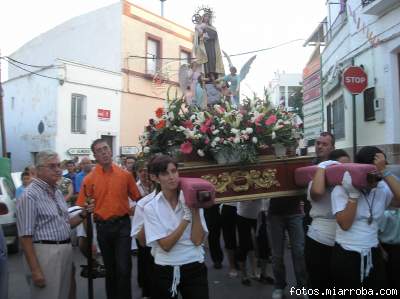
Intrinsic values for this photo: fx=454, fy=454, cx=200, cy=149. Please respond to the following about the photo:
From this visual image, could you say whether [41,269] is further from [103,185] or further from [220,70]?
[220,70]

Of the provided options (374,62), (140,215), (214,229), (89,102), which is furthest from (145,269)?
(89,102)

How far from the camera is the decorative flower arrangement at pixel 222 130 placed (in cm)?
411

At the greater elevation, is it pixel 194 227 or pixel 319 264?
pixel 194 227

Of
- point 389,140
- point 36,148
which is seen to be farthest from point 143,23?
point 389,140

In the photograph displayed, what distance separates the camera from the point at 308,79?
17125 millimetres

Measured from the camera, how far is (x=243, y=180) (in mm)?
4207

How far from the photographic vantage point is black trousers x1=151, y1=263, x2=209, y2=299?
9.66 feet

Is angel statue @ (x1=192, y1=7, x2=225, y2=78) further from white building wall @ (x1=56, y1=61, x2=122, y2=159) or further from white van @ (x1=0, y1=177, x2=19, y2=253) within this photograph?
white building wall @ (x1=56, y1=61, x2=122, y2=159)

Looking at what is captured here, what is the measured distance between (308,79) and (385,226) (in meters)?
14.2

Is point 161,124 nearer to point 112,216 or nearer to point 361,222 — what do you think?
point 112,216

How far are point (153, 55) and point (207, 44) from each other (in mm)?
15920

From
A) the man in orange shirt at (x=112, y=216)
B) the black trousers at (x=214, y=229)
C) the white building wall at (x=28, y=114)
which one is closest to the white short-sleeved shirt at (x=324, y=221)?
the man in orange shirt at (x=112, y=216)

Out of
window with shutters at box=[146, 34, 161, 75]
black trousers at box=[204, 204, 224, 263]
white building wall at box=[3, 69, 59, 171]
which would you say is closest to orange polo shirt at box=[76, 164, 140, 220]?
black trousers at box=[204, 204, 224, 263]

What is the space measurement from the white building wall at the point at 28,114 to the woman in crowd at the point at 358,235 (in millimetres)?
A: 15878
